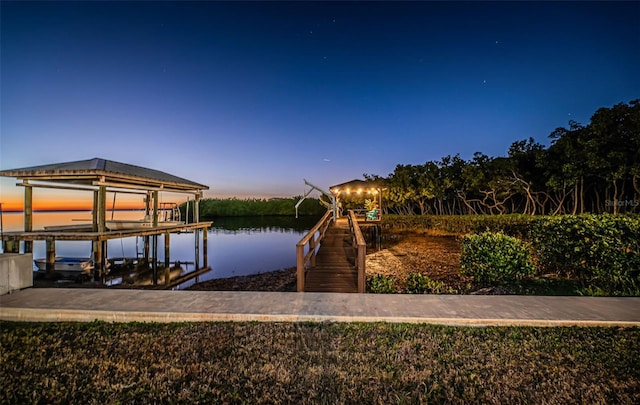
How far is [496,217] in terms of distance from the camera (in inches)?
692

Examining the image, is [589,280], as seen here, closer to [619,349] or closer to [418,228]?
[619,349]

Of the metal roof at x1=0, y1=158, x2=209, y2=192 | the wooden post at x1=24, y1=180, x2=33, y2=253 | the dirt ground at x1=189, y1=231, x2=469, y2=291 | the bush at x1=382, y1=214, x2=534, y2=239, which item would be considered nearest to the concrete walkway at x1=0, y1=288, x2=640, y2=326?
the dirt ground at x1=189, y1=231, x2=469, y2=291

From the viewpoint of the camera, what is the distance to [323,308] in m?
4.27

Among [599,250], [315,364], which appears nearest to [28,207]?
[315,364]

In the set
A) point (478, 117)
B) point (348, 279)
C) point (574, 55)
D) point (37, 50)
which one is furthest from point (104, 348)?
point (478, 117)

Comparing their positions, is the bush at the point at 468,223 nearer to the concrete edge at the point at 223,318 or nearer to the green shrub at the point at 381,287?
the green shrub at the point at 381,287

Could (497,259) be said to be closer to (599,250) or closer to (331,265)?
(599,250)

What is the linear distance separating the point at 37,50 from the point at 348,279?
1164 centimetres

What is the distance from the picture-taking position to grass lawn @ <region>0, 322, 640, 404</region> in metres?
2.36

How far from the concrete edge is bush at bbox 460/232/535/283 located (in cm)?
260

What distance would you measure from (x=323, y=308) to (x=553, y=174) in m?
19.3

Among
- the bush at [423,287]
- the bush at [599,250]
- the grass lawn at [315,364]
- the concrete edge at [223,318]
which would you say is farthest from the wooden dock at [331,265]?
the bush at [599,250]

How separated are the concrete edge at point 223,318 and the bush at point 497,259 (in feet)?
8.54

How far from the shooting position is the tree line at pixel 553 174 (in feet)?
45.7
